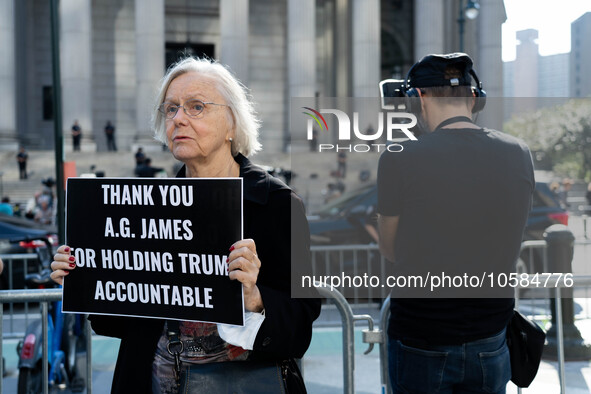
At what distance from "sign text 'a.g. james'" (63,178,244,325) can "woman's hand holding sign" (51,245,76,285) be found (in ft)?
0.08

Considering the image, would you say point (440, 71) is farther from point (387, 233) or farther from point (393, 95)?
point (387, 233)

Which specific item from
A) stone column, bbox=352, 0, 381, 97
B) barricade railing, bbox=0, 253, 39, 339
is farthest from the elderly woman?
stone column, bbox=352, 0, 381, 97

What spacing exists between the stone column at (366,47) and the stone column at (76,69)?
1434 centimetres

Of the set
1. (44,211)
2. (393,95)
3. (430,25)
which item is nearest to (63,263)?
(393,95)

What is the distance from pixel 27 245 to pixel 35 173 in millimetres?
21151

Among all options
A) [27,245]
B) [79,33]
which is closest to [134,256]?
[27,245]

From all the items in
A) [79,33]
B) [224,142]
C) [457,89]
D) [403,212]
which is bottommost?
[403,212]

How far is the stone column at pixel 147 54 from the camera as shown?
34781 mm

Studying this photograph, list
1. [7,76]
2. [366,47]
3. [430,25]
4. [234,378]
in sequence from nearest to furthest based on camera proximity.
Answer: [234,378], [7,76], [366,47], [430,25]

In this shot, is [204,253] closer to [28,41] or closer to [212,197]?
[212,197]

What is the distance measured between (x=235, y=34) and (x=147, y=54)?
475 cm

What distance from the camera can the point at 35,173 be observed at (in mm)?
30188

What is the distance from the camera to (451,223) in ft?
8.75

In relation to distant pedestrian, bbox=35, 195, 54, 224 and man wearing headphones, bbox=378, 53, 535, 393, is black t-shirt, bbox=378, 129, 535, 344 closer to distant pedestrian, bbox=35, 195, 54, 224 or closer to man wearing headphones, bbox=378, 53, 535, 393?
man wearing headphones, bbox=378, 53, 535, 393
